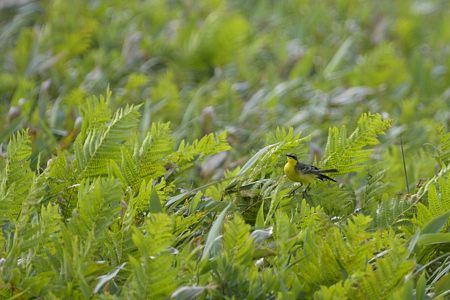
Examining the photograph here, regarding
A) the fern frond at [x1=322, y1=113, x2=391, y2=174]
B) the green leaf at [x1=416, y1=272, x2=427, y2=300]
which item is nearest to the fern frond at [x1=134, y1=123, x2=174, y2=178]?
the fern frond at [x1=322, y1=113, x2=391, y2=174]

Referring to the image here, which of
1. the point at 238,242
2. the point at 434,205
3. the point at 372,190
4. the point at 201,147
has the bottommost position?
the point at 372,190

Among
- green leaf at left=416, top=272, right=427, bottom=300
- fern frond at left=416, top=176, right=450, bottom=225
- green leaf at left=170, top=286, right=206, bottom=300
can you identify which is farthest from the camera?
fern frond at left=416, top=176, right=450, bottom=225

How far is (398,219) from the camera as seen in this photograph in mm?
2730

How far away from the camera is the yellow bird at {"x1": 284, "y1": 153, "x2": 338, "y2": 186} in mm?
2756

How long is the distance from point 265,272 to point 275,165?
80 centimetres

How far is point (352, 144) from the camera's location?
290 cm

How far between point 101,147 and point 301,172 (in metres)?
0.63

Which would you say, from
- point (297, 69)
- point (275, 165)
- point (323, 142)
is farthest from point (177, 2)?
point (275, 165)

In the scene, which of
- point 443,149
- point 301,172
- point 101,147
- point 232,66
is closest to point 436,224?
point 301,172

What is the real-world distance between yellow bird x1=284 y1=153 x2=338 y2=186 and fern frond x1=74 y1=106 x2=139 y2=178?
1.70 feet

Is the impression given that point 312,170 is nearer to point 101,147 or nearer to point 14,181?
point 101,147

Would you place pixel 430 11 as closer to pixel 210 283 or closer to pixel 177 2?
pixel 177 2

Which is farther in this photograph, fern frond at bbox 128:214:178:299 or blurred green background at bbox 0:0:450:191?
blurred green background at bbox 0:0:450:191

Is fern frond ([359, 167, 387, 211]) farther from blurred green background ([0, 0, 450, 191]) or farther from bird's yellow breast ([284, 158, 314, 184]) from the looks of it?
blurred green background ([0, 0, 450, 191])
